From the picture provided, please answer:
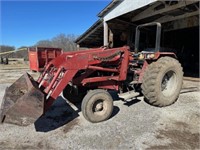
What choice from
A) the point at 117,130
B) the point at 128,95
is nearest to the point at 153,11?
the point at 128,95

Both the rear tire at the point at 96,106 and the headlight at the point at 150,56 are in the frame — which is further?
the headlight at the point at 150,56

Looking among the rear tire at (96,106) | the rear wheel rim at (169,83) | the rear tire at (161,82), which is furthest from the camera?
the rear wheel rim at (169,83)

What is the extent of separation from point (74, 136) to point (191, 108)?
3190mm

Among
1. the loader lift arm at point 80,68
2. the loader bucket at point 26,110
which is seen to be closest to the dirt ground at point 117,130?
the loader bucket at point 26,110

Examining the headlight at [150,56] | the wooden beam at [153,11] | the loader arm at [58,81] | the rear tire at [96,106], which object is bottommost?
the rear tire at [96,106]

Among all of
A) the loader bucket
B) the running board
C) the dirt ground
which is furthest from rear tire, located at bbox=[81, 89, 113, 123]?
the loader bucket

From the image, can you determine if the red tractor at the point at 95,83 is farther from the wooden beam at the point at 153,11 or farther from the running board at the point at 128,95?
the wooden beam at the point at 153,11

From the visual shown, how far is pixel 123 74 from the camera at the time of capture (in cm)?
502

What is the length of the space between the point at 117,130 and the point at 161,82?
75.2 inches

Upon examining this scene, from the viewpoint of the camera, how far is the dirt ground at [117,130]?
3493mm

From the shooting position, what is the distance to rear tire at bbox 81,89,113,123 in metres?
4.26

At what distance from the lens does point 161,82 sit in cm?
519

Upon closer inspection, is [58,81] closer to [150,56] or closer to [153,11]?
[150,56]

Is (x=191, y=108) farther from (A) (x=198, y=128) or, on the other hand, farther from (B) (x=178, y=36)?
(B) (x=178, y=36)
